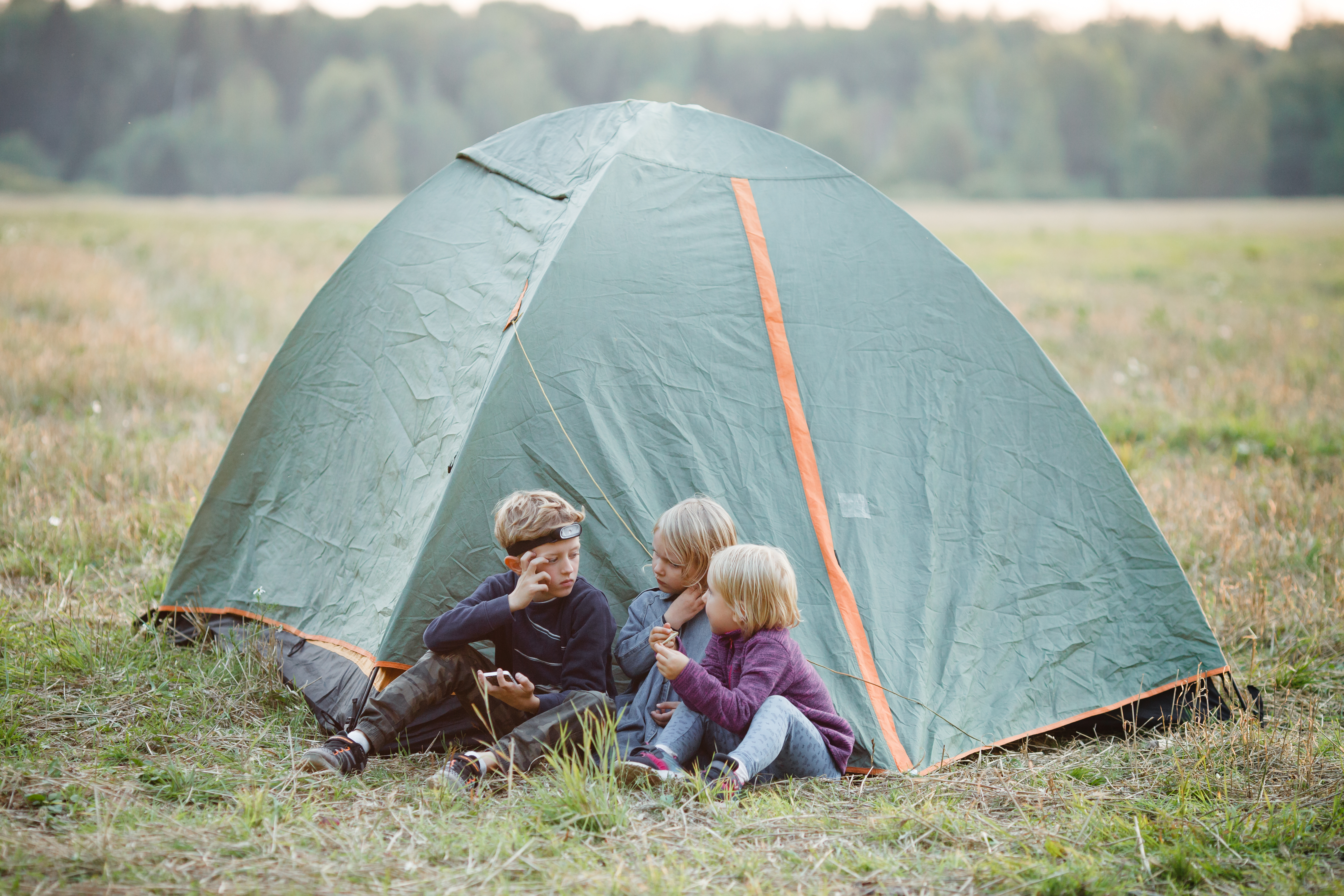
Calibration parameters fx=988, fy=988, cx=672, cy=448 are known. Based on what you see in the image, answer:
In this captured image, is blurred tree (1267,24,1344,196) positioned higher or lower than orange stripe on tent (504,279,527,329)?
higher

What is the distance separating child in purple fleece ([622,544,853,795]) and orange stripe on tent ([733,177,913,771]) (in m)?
0.19

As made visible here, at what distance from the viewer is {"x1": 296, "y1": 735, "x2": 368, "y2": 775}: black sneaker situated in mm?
3090

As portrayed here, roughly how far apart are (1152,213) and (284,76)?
169 ft

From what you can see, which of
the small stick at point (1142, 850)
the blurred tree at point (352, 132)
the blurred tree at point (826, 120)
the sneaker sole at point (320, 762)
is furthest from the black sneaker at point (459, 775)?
the blurred tree at point (826, 120)

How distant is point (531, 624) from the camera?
3.29 m

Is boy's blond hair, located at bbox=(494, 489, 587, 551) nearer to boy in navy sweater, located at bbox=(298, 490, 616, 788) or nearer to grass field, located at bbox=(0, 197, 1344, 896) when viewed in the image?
boy in navy sweater, located at bbox=(298, 490, 616, 788)

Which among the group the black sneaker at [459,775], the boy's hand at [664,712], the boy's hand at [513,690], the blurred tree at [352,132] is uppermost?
the blurred tree at [352,132]

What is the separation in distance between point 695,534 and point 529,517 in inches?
21.4

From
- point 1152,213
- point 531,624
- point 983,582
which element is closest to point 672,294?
point 531,624

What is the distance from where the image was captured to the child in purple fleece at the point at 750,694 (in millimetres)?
2980

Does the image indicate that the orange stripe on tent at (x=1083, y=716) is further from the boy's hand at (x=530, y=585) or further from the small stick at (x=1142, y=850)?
the boy's hand at (x=530, y=585)

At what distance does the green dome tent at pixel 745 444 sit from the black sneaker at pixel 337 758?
8.9 inches

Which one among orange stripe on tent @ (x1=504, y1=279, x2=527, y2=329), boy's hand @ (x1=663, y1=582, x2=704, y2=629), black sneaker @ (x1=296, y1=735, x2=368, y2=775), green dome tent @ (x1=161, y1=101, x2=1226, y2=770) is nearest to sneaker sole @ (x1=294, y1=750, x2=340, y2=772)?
black sneaker @ (x1=296, y1=735, x2=368, y2=775)

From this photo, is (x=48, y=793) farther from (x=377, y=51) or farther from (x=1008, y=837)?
(x=377, y=51)
